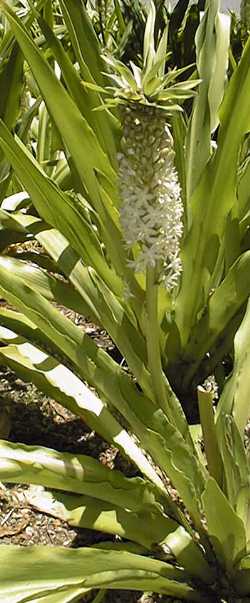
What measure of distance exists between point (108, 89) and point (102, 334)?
1250 millimetres

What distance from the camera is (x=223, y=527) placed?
121 centimetres

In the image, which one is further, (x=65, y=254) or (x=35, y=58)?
(x=65, y=254)

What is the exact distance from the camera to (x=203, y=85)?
5.80 feet

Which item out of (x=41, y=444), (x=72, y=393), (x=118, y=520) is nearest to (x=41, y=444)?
(x=41, y=444)

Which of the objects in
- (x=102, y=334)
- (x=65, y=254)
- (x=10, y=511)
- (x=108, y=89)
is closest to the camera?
(x=108, y=89)

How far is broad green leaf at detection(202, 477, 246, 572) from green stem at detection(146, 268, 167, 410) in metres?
0.26

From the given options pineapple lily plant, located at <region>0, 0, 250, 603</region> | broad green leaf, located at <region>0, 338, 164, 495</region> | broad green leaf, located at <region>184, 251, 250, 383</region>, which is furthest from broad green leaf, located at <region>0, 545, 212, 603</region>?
broad green leaf, located at <region>184, 251, 250, 383</region>

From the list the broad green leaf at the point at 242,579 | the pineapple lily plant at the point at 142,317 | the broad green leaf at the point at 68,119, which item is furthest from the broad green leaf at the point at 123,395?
the broad green leaf at the point at 68,119

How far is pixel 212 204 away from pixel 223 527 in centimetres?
74

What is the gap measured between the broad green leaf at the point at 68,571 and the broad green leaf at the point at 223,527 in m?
0.10

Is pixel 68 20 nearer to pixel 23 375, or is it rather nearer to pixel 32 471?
pixel 23 375

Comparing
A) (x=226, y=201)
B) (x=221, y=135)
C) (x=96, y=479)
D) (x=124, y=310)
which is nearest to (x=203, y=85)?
(x=221, y=135)

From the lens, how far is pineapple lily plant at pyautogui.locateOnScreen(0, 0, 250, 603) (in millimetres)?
1097

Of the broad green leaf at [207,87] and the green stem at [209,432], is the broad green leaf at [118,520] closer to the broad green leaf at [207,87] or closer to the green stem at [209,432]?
the green stem at [209,432]
